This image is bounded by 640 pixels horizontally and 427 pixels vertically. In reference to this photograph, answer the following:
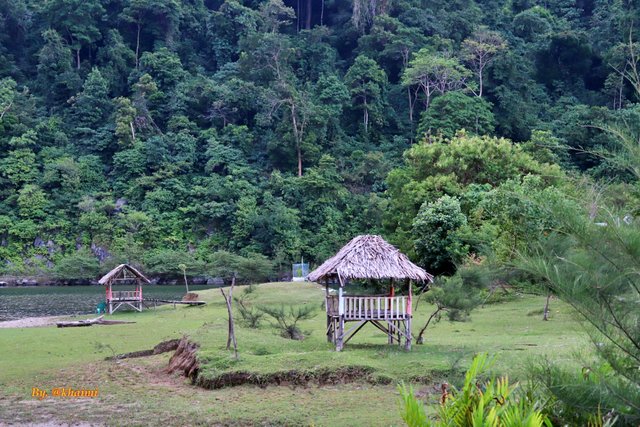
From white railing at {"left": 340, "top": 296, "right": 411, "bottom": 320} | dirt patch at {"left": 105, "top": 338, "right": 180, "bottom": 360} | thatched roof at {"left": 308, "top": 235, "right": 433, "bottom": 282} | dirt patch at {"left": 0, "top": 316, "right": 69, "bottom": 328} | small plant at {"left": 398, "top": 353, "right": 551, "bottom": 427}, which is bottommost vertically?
dirt patch at {"left": 0, "top": 316, "right": 69, "bottom": 328}

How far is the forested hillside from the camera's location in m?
47.8

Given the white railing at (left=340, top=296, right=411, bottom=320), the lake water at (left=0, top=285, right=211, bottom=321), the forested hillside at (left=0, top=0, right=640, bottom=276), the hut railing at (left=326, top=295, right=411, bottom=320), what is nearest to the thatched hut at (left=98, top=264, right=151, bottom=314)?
the lake water at (left=0, top=285, right=211, bottom=321)

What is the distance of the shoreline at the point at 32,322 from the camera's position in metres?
22.9

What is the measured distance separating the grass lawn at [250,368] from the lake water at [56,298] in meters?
8.32

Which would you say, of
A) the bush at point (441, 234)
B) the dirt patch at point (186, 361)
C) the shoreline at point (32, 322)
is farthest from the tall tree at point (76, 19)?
the dirt patch at point (186, 361)

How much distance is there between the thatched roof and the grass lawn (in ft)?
5.15

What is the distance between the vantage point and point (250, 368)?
12.3 m

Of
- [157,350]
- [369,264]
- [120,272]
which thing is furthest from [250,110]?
[369,264]

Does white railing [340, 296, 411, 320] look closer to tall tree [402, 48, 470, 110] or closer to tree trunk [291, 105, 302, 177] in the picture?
tree trunk [291, 105, 302, 177]

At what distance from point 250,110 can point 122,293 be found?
29237 mm

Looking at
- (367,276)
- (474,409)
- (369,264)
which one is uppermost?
(474,409)

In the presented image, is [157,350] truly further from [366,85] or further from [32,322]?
[366,85]

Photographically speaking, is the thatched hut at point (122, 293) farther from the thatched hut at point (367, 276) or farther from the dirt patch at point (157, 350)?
the thatched hut at point (367, 276)

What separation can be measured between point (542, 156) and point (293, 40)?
3236cm
